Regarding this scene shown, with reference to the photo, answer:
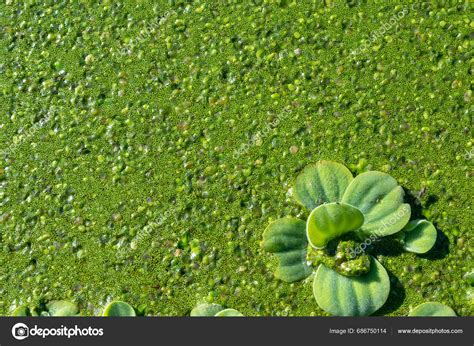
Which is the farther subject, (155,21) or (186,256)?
(155,21)

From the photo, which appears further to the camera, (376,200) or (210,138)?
(210,138)

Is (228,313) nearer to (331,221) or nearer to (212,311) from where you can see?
(212,311)

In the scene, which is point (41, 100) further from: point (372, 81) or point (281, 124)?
point (372, 81)

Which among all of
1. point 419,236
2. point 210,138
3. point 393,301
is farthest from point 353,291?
point 210,138

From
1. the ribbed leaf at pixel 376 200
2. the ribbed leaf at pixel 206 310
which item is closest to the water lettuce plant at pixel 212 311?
the ribbed leaf at pixel 206 310

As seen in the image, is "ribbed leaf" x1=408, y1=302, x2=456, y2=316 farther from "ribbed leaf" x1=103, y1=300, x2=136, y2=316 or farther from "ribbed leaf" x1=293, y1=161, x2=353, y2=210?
"ribbed leaf" x1=103, y1=300, x2=136, y2=316
